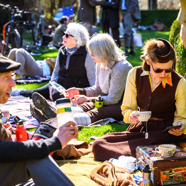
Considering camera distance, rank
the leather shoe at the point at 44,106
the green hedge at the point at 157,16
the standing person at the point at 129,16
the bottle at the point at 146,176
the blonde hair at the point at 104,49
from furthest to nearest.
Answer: the green hedge at the point at 157,16 → the standing person at the point at 129,16 → the blonde hair at the point at 104,49 → the leather shoe at the point at 44,106 → the bottle at the point at 146,176

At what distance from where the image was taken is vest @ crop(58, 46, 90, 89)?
6086 mm

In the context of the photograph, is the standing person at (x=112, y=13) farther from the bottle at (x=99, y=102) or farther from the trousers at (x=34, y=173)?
the trousers at (x=34, y=173)

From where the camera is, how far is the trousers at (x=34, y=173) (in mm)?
2182

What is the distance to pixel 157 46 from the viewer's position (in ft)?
11.4

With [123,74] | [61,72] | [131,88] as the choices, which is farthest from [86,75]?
[131,88]

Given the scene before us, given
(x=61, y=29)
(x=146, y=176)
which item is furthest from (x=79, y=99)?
(x=61, y=29)

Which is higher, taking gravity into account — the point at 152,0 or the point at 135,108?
the point at 152,0

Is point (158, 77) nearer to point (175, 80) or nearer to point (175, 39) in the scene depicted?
point (175, 80)

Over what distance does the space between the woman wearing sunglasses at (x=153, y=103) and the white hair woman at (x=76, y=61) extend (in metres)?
2.37

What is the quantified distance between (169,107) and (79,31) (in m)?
2.96

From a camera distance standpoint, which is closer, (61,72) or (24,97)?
(61,72)

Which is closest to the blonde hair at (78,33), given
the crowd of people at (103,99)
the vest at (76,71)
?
the crowd of people at (103,99)

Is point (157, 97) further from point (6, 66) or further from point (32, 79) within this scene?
point (32, 79)

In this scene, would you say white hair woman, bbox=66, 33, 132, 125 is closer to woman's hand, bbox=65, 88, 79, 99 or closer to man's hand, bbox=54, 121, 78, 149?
woman's hand, bbox=65, 88, 79, 99
